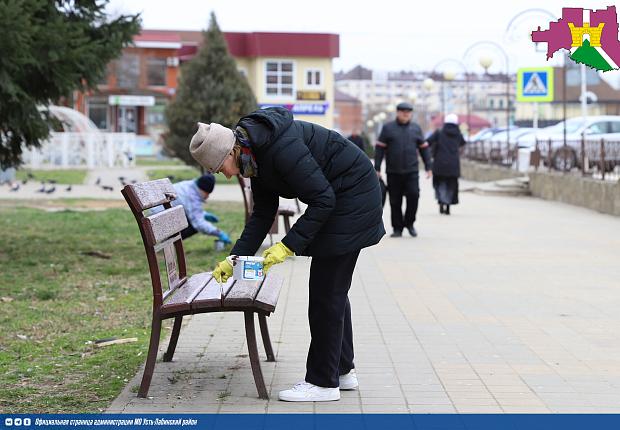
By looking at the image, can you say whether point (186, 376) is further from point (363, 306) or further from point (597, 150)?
point (597, 150)

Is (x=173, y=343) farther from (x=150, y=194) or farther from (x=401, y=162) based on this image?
(x=401, y=162)

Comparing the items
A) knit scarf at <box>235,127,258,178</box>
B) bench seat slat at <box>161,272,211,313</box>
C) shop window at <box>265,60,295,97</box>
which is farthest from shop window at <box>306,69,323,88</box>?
knit scarf at <box>235,127,258,178</box>

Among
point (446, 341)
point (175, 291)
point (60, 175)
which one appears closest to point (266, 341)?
point (175, 291)

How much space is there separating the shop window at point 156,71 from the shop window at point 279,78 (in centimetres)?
696

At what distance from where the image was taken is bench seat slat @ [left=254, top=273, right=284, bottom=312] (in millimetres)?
5770

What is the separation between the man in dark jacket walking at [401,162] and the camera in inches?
592

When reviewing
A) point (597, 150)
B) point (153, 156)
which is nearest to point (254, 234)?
point (597, 150)

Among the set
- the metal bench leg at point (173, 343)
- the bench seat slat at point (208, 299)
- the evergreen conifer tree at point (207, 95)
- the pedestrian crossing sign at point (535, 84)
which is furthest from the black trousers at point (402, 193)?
the evergreen conifer tree at point (207, 95)

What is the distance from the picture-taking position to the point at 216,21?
3706 cm

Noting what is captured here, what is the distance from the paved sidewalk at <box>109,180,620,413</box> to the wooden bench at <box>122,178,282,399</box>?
0.26 meters

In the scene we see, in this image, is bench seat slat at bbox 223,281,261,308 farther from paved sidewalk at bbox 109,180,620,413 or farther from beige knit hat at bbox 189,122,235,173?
beige knit hat at bbox 189,122,235,173

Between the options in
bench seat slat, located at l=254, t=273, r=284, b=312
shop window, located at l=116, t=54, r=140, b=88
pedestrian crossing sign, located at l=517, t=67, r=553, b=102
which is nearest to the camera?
bench seat slat, located at l=254, t=273, r=284, b=312

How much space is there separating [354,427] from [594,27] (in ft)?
11.6

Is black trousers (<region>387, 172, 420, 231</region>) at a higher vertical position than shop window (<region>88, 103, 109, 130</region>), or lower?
lower
